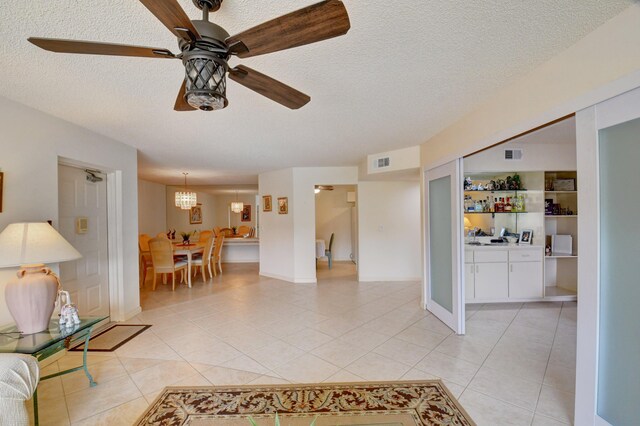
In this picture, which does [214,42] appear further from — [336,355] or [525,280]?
[525,280]

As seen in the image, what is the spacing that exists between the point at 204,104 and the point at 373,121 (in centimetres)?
212

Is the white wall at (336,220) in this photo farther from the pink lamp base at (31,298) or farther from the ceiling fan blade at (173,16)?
the ceiling fan blade at (173,16)

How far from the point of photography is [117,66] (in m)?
1.78

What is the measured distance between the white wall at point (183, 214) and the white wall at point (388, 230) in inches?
226

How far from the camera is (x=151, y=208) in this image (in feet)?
24.2

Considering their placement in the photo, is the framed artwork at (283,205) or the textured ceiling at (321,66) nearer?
the textured ceiling at (321,66)

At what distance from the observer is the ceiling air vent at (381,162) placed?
4331 mm

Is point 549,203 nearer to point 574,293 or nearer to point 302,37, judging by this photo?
point 574,293

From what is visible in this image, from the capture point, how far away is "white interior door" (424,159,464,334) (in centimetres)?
307

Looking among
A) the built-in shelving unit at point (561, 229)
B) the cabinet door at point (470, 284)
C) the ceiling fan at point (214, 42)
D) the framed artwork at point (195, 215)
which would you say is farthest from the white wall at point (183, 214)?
the built-in shelving unit at point (561, 229)

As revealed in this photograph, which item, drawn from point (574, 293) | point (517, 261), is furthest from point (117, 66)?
point (574, 293)

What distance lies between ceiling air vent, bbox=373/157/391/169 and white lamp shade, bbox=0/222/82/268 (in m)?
3.84

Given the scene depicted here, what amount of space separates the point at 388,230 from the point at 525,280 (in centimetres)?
233

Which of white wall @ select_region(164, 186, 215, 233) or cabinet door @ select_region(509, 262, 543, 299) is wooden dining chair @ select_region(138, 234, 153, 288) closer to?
white wall @ select_region(164, 186, 215, 233)
